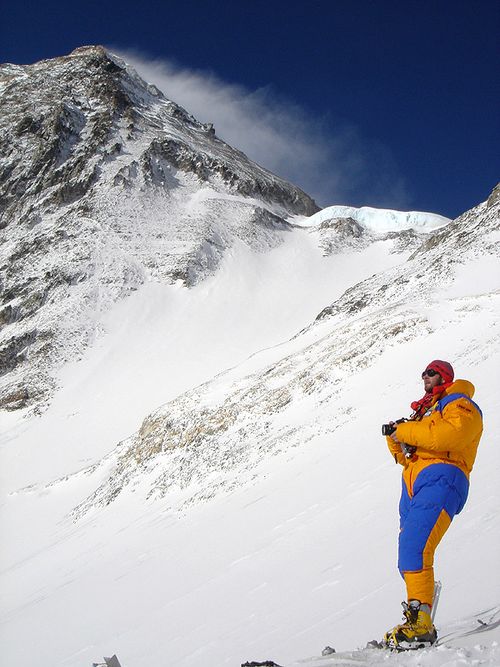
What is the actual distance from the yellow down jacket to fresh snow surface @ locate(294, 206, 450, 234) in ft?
265

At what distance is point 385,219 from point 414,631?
301 feet

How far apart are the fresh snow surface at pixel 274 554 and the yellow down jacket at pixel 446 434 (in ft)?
4.29

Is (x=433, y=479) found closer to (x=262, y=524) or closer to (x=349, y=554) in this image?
(x=349, y=554)

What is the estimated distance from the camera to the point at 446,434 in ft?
14.3

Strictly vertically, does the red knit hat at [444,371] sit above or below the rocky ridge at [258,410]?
below

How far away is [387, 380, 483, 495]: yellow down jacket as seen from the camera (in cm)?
438

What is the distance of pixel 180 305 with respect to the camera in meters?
58.0

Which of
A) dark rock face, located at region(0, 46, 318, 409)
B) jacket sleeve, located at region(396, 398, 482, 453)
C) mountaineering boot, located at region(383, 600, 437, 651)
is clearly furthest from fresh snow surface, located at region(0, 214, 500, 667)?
dark rock face, located at region(0, 46, 318, 409)

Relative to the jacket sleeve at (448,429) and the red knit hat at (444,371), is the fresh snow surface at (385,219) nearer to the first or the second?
the red knit hat at (444,371)

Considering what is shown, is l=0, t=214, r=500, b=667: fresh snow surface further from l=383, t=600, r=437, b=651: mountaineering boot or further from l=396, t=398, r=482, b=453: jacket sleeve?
l=396, t=398, r=482, b=453: jacket sleeve

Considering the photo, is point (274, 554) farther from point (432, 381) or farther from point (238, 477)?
point (238, 477)

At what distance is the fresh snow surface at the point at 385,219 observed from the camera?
8526cm

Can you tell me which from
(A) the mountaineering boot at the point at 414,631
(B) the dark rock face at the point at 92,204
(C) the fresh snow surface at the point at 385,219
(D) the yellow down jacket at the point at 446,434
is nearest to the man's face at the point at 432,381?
(D) the yellow down jacket at the point at 446,434

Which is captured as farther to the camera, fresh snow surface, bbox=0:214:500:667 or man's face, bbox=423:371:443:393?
fresh snow surface, bbox=0:214:500:667
